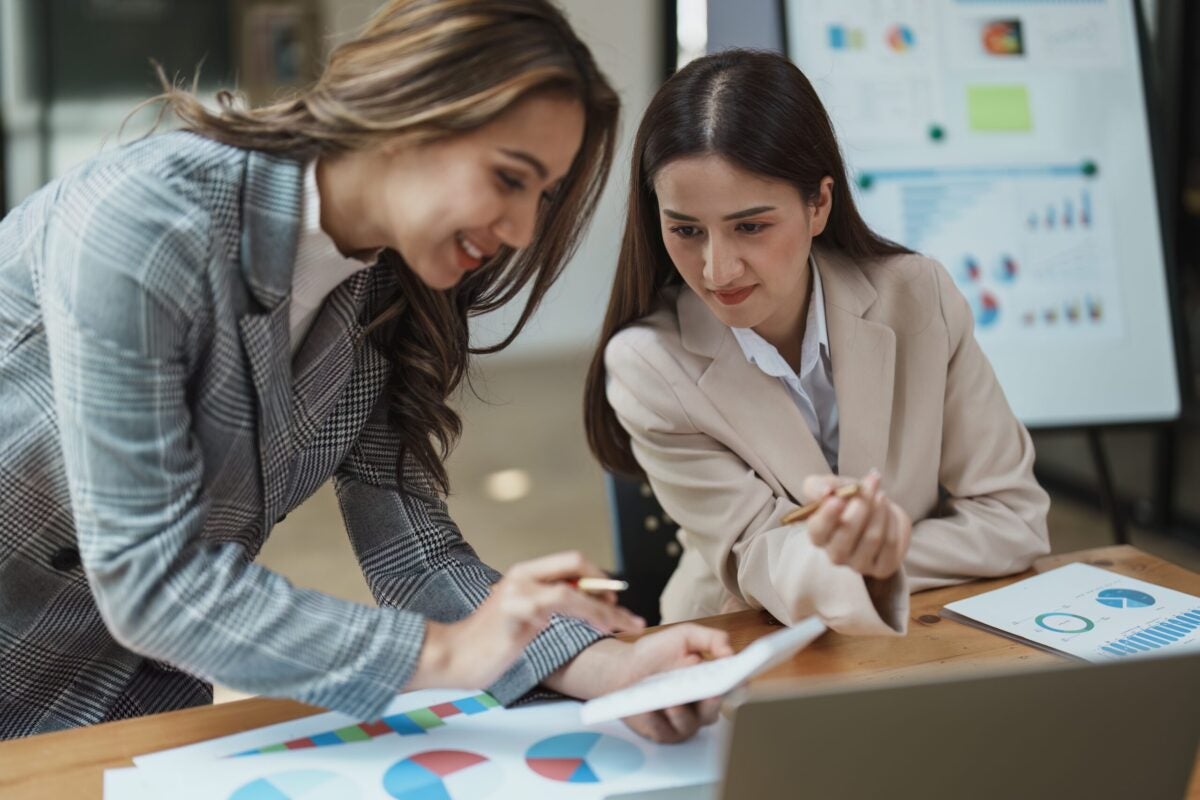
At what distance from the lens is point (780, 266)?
1477 millimetres

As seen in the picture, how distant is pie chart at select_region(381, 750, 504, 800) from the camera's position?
100cm

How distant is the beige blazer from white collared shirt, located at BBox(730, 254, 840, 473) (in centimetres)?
1

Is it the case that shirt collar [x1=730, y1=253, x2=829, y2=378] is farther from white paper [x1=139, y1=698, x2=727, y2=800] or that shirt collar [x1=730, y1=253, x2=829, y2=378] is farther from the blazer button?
the blazer button

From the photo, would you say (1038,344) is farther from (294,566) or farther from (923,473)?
(294,566)

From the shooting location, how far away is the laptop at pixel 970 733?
77 cm

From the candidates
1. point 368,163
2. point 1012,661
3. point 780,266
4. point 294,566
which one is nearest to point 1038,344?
point 780,266

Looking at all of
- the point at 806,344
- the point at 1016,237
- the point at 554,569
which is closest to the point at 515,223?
the point at 554,569

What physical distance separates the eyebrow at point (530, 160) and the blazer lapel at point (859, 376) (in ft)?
2.09

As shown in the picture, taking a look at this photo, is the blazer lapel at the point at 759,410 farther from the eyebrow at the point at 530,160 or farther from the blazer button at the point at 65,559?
the blazer button at the point at 65,559

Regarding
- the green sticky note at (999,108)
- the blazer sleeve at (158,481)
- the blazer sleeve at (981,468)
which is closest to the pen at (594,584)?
the blazer sleeve at (158,481)

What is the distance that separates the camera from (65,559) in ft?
3.79

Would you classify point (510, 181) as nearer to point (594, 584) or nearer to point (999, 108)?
point (594, 584)

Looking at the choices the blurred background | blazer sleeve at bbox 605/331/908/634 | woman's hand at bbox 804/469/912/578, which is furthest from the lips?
the blurred background

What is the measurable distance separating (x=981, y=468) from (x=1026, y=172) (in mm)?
1053
